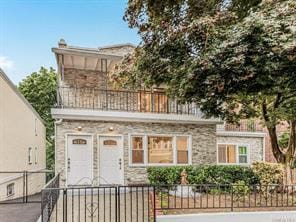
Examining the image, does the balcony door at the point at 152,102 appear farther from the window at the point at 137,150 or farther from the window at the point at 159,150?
the window at the point at 137,150

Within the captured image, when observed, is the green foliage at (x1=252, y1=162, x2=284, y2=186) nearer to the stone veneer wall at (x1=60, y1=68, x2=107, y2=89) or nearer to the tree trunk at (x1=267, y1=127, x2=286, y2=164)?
the tree trunk at (x1=267, y1=127, x2=286, y2=164)

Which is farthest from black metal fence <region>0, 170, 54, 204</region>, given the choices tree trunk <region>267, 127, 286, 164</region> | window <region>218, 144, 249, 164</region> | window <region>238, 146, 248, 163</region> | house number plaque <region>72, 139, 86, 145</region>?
window <region>238, 146, 248, 163</region>

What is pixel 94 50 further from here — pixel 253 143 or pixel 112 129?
pixel 253 143

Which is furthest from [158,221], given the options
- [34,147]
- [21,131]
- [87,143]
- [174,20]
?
[34,147]

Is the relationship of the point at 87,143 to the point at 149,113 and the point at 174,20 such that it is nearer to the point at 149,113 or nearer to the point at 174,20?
the point at 149,113

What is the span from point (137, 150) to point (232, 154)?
23.0 ft

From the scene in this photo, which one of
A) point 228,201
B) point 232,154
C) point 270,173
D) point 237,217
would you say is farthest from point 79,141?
point 232,154

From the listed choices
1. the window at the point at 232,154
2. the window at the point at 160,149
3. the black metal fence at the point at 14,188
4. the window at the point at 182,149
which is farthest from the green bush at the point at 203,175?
the black metal fence at the point at 14,188

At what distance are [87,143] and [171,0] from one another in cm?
746

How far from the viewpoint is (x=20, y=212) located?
960cm

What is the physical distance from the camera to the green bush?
46.0ft

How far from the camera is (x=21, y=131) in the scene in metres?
15.6

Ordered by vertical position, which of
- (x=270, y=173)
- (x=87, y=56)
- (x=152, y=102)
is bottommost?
(x=270, y=173)

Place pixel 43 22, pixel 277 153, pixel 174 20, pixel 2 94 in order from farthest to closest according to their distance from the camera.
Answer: pixel 43 22, pixel 277 153, pixel 2 94, pixel 174 20
